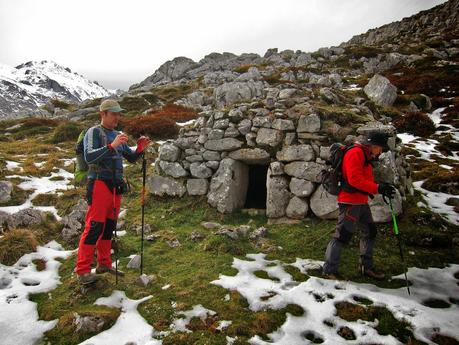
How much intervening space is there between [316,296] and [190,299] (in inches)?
84.2

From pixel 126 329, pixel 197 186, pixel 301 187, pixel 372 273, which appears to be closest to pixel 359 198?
pixel 372 273

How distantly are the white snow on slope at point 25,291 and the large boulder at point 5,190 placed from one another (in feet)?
9.12

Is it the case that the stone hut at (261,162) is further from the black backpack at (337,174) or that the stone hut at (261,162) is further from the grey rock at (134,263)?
the grey rock at (134,263)

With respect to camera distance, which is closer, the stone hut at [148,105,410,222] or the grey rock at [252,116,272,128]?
the stone hut at [148,105,410,222]

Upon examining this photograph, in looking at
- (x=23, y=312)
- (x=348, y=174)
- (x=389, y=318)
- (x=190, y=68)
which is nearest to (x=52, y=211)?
(x=23, y=312)

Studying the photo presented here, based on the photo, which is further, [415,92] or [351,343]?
[415,92]

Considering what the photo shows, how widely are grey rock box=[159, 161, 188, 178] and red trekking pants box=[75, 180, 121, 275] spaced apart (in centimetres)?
399

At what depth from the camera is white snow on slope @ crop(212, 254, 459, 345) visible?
425 centimetres

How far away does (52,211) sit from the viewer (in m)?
8.99

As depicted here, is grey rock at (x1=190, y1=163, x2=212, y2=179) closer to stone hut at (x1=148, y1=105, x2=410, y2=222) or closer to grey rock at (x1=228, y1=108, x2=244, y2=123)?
stone hut at (x1=148, y1=105, x2=410, y2=222)

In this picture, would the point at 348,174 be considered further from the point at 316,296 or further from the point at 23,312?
the point at 23,312

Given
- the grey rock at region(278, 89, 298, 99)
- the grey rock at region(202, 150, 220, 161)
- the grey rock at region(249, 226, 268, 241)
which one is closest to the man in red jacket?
the grey rock at region(249, 226, 268, 241)

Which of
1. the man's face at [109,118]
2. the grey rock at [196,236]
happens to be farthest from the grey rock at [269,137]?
the man's face at [109,118]

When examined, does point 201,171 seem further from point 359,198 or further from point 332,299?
point 332,299
